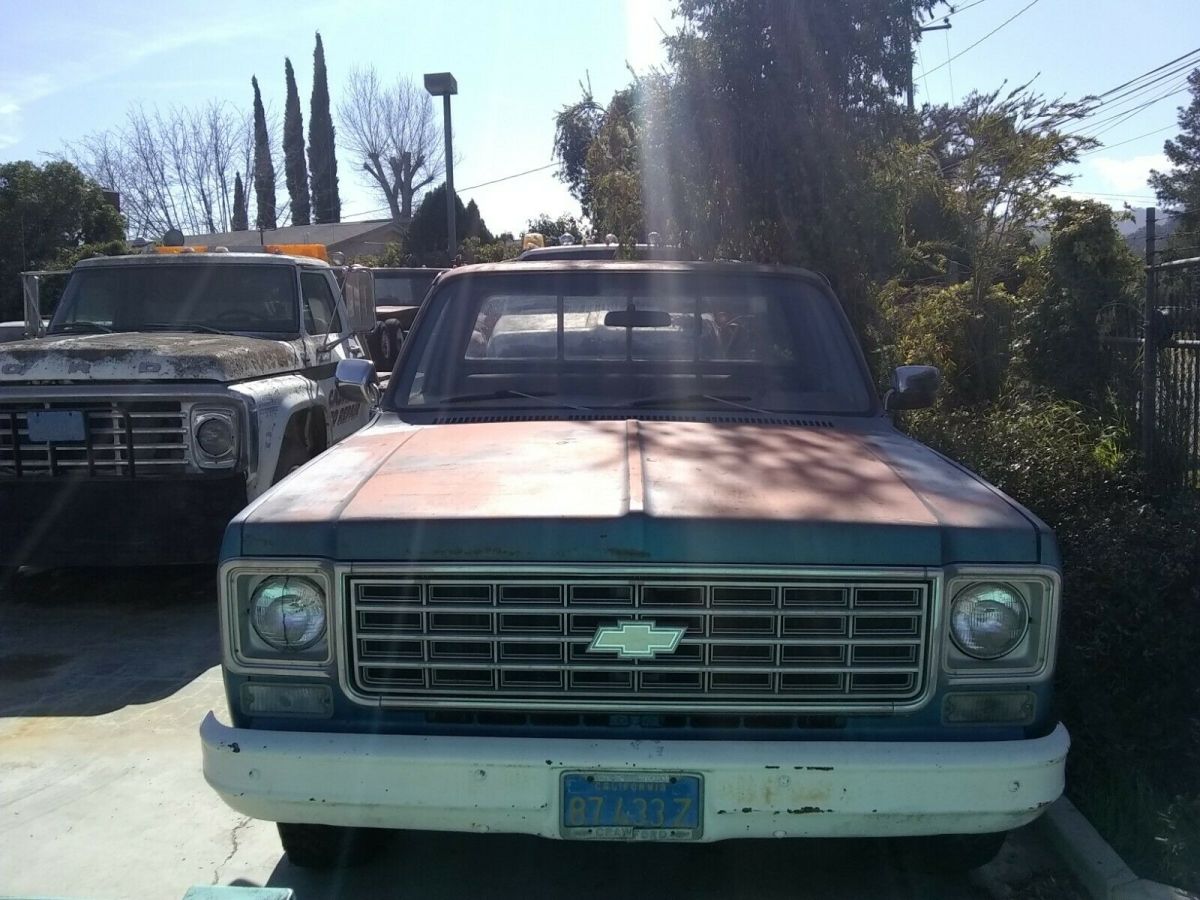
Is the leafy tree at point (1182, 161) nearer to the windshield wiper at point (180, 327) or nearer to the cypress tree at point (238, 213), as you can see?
the cypress tree at point (238, 213)

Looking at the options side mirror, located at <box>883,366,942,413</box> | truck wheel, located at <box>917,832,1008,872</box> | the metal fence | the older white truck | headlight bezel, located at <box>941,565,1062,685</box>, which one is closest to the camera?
headlight bezel, located at <box>941,565,1062,685</box>

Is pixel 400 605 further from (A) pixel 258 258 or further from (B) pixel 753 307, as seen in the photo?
(A) pixel 258 258

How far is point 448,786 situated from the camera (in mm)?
2691

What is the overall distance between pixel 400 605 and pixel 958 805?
1430 millimetres

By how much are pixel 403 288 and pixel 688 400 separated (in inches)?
461

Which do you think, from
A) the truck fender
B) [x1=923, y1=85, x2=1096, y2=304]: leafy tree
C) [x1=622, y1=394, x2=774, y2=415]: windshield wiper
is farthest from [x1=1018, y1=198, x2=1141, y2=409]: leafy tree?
the truck fender

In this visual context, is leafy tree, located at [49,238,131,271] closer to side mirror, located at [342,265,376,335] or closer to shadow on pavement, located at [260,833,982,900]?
side mirror, located at [342,265,376,335]

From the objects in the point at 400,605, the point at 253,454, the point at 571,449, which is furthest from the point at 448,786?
the point at 253,454

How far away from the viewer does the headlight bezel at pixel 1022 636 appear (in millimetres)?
2785

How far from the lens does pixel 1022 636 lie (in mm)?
2844

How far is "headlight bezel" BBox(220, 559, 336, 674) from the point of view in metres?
2.80

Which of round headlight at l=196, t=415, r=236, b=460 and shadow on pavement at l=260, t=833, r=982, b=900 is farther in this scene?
round headlight at l=196, t=415, r=236, b=460

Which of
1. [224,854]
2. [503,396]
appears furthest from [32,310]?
[224,854]

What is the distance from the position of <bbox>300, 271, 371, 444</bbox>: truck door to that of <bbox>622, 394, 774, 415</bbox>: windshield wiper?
3.45m
